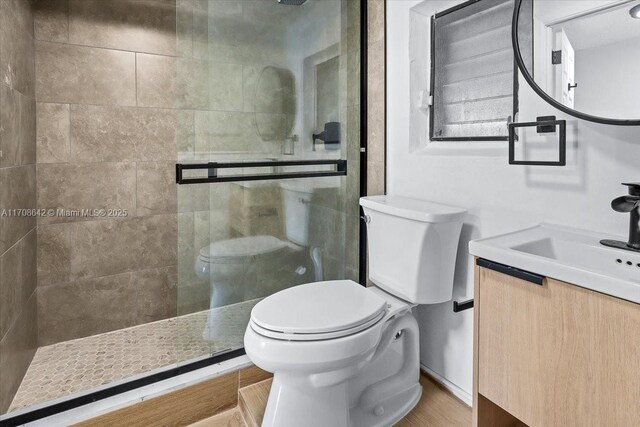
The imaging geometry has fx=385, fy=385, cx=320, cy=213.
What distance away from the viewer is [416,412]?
1.54 meters

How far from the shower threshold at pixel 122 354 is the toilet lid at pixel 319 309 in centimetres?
41

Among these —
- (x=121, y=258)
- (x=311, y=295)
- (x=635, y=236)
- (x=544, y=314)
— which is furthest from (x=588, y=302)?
(x=121, y=258)

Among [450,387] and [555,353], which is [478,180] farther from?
[450,387]

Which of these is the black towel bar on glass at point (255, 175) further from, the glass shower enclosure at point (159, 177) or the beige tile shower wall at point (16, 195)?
the beige tile shower wall at point (16, 195)

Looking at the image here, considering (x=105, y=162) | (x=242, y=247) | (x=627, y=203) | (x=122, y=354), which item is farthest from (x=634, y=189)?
(x=105, y=162)

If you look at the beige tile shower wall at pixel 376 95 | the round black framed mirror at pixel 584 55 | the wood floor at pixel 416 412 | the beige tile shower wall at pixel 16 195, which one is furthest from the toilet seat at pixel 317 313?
the beige tile shower wall at pixel 16 195

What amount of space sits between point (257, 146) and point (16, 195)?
1.08 meters

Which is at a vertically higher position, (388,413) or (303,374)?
(303,374)

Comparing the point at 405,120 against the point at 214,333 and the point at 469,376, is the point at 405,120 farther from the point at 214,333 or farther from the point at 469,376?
the point at 214,333

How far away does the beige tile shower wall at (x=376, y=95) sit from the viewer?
1915mm

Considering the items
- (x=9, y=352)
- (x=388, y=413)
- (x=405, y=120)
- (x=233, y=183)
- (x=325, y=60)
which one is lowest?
(x=388, y=413)

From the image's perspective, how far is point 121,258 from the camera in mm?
2264

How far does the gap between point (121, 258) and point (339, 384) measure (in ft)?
5.20

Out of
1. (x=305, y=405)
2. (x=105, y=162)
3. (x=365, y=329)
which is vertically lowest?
(x=305, y=405)
